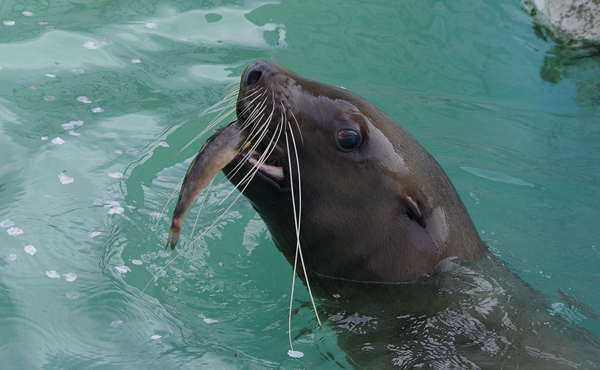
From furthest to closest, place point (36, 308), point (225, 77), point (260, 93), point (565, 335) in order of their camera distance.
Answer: point (225, 77), point (36, 308), point (565, 335), point (260, 93)

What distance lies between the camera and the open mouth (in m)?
2.94

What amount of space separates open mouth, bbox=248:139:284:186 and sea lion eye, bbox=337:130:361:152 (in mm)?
289

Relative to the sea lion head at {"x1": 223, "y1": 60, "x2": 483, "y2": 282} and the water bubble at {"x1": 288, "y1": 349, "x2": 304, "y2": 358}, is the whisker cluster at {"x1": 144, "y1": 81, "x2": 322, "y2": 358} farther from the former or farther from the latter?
the water bubble at {"x1": 288, "y1": 349, "x2": 304, "y2": 358}

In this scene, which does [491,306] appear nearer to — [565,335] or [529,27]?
[565,335]

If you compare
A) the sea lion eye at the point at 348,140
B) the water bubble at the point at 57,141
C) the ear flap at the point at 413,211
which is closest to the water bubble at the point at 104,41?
the water bubble at the point at 57,141

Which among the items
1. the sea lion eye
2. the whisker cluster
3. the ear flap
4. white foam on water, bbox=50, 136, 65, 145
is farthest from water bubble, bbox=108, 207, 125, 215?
the ear flap

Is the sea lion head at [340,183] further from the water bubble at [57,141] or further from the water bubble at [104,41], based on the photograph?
the water bubble at [104,41]

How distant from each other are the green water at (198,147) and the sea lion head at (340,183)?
526mm

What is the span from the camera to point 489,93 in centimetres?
682

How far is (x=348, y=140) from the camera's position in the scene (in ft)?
9.87

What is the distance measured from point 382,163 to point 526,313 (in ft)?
3.57

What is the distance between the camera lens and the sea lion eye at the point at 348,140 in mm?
2996

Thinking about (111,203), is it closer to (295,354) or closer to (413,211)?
(295,354)

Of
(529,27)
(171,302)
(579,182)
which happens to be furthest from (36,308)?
(529,27)
